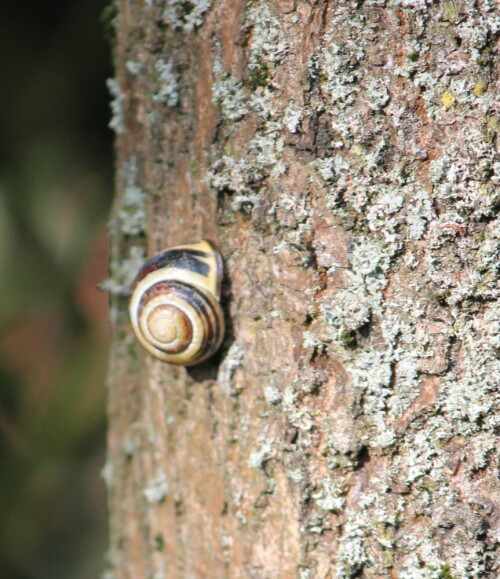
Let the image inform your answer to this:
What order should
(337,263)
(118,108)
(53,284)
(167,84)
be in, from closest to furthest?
(337,263) → (167,84) → (118,108) → (53,284)

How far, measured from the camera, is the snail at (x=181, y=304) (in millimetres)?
873

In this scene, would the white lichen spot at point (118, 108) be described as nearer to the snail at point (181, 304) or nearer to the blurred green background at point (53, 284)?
the snail at point (181, 304)

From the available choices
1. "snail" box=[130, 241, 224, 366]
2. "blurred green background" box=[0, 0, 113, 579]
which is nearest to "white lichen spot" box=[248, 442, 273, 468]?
"snail" box=[130, 241, 224, 366]

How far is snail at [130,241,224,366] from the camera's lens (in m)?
0.87

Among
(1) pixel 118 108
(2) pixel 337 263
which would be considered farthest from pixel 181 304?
(1) pixel 118 108

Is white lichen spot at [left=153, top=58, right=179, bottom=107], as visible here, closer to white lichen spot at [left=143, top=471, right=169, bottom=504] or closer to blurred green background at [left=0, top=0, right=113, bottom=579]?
white lichen spot at [left=143, top=471, right=169, bottom=504]

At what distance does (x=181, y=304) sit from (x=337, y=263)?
0.89ft

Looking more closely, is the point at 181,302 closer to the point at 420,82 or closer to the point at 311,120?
the point at 311,120

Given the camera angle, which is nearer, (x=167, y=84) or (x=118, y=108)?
(x=167, y=84)

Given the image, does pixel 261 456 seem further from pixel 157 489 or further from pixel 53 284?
pixel 53 284

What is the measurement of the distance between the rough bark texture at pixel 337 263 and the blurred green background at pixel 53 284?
164 cm

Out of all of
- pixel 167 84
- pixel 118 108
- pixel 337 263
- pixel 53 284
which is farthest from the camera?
pixel 53 284

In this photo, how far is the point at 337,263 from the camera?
781 mm

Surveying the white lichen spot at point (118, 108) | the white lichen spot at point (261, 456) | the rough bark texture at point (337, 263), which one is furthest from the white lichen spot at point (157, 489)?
the white lichen spot at point (118, 108)
